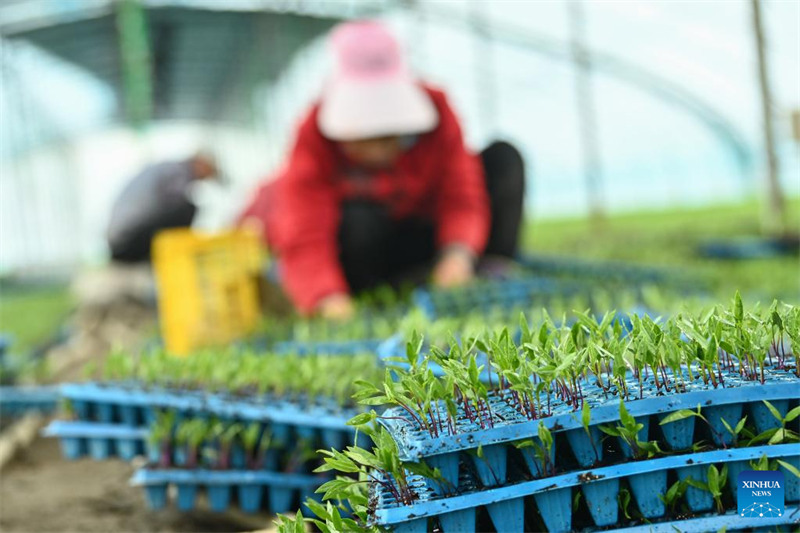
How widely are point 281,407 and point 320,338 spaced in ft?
3.00

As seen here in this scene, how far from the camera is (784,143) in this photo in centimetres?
555

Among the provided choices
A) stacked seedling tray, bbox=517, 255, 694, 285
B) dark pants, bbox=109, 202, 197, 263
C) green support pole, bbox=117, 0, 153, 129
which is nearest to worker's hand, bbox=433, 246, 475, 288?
stacked seedling tray, bbox=517, 255, 694, 285

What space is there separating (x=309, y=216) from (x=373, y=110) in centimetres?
65

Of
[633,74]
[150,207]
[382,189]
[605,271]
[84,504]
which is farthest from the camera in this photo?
[633,74]

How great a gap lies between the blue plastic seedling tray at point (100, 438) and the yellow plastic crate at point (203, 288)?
56 centimetres

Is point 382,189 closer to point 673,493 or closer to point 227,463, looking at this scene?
point 227,463

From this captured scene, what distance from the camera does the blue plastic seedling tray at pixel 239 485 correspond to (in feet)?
7.15

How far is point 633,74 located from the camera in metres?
14.9

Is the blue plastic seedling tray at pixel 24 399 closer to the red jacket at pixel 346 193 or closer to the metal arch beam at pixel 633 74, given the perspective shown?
the red jacket at pixel 346 193

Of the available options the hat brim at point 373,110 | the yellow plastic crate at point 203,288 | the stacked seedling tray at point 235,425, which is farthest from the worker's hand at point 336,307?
the stacked seedling tray at point 235,425

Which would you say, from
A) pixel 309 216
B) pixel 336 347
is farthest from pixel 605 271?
pixel 336 347

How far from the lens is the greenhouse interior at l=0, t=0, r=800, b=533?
123 cm

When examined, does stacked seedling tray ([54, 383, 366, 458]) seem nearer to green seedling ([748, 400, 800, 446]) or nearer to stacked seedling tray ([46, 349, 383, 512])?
stacked seedling tray ([46, 349, 383, 512])

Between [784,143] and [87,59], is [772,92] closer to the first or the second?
[784,143]
